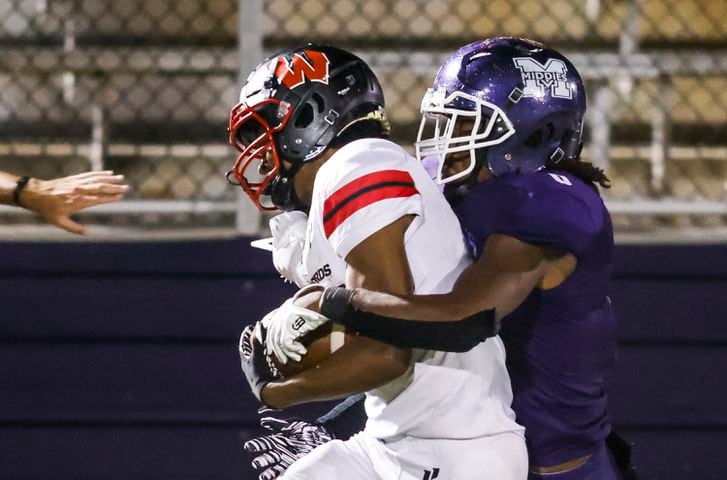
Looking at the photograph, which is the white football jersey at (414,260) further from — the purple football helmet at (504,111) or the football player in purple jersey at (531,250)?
the purple football helmet at (504,111)

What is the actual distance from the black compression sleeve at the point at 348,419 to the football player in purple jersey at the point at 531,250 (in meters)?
0.02

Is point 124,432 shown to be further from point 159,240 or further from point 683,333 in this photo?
point 683,333

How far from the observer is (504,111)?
2.39 m

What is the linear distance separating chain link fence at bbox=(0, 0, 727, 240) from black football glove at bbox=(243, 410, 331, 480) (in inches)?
55.2

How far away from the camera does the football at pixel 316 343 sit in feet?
6.82

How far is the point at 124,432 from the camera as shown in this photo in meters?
3.76

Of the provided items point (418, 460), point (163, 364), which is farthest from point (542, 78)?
point (163, 364)

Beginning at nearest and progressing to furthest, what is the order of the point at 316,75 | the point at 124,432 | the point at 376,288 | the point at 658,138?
the point at 376,288
the point at 316,75
the point at 124,432
the point at 658,138

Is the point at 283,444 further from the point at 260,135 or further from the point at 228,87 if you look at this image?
the point at 228,87

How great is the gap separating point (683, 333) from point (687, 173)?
0.84 metres

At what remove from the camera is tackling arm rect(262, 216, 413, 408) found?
6.56 feet

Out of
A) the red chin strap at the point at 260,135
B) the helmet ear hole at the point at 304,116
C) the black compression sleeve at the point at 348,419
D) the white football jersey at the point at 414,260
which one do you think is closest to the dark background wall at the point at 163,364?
the black compression sleeve at the point at 348,419

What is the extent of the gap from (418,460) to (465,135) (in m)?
0.68

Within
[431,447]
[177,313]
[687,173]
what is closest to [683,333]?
[687,173]
